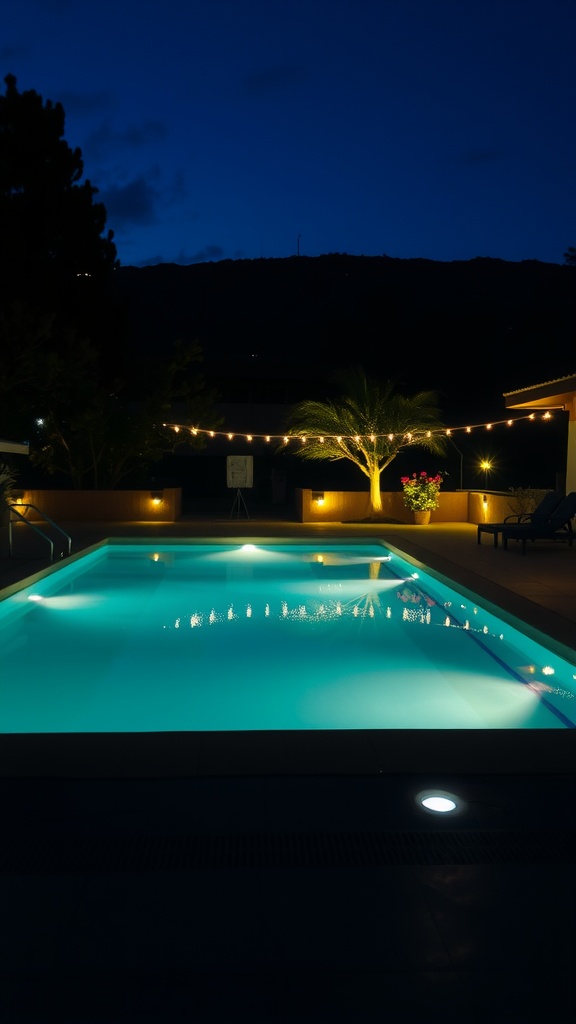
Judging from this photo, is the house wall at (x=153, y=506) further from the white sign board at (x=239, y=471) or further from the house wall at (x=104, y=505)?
the white sign board at (x=239, y=471)

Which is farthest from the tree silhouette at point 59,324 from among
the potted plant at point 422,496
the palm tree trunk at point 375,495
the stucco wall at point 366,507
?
the potted plant at point 422,496

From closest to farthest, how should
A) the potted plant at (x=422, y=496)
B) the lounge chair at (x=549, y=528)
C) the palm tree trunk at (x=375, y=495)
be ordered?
the lounge chair at (x=549, y=528) < the potted plant at (x=422, y=496) < the palm tree trunk at (x=375, y=495)

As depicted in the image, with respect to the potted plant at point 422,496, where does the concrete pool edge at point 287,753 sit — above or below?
below

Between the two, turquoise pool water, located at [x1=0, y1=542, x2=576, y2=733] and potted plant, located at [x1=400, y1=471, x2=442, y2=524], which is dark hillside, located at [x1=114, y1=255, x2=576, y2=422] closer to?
potted plant, located at [x1=400, y1=471, x2=442, y2=524]

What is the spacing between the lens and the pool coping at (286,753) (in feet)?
11.5

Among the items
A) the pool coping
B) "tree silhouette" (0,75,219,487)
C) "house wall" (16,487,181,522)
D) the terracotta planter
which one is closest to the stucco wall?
the terracotta planter

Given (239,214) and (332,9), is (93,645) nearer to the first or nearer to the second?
(332,9)

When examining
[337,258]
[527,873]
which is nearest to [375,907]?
[527,873]

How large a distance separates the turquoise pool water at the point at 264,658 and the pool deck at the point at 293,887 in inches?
85.2

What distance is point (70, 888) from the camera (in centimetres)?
255

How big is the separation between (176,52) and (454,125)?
30676 millimetres

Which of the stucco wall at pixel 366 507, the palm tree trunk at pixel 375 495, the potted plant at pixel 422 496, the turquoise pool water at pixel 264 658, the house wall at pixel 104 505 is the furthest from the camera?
the house wall at pixel 104 505

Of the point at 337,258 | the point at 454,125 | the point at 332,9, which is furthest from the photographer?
the point at 337,258

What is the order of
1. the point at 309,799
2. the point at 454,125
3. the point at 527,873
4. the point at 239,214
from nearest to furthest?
the point at 527,873
the point at 309,799
the point at 454,125
the point at 239,214
